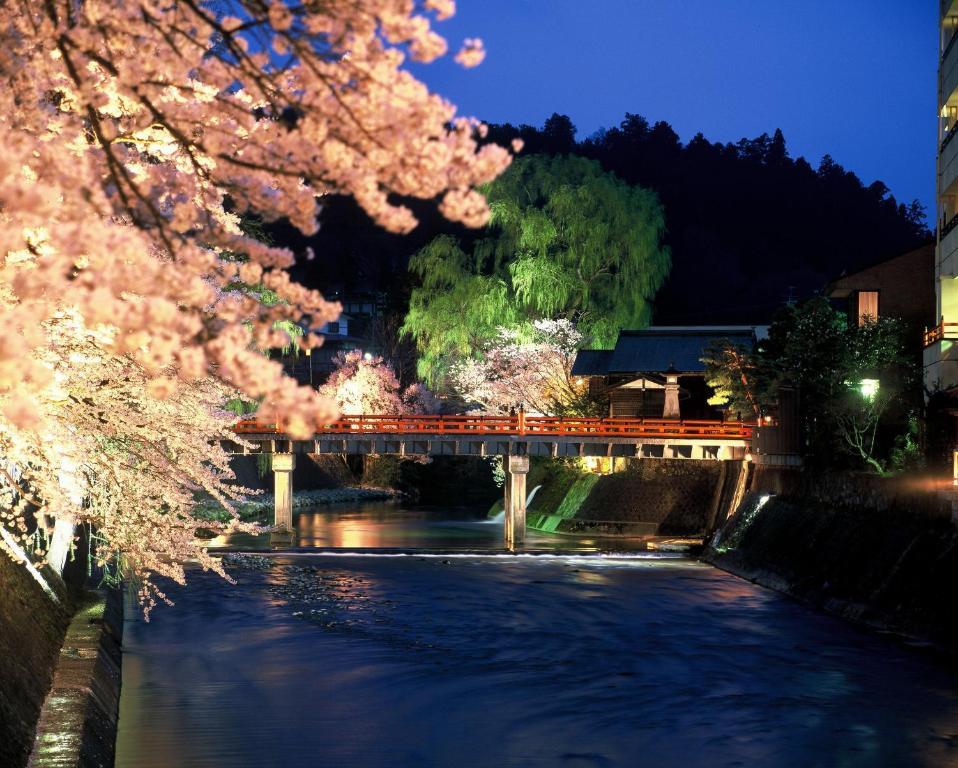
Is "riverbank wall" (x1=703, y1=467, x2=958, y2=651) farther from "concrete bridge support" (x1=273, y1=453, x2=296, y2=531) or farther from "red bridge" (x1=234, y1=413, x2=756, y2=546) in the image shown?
"concrete bridge support" (x1=273, y1=453, x2=296, y2=531)

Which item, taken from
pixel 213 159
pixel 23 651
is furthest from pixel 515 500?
pixel 213 159

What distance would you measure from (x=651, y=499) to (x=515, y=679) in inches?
1057

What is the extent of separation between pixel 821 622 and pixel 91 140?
17.4 metres

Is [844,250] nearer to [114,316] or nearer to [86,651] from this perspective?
[86,651]

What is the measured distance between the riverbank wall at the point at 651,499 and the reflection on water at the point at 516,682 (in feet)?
43.5

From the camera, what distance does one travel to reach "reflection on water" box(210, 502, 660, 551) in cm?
4066

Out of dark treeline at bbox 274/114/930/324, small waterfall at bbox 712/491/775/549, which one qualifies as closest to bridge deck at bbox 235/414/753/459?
small waterfall at bbox 712/491/775/549

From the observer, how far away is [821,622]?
77.6 ft

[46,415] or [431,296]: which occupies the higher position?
[431,296]

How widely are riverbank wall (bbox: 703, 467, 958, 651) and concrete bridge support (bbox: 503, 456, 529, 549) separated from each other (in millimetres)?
8565

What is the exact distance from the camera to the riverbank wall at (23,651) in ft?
35.8

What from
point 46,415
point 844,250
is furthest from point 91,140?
point 844,250

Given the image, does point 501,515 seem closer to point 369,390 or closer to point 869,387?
point 369,390

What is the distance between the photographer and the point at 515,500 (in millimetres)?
42312
